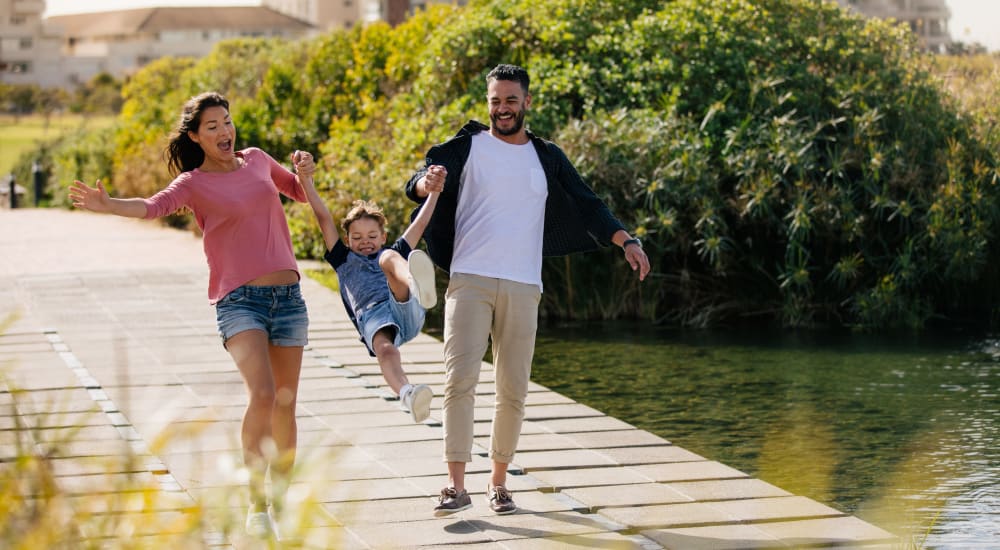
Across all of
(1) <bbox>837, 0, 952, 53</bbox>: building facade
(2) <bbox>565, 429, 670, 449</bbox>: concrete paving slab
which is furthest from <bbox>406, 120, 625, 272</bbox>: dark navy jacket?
(1) <bbox>837, 0, 952, 53</bbox>: building facade

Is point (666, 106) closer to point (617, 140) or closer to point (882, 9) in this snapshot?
point (617, 140)

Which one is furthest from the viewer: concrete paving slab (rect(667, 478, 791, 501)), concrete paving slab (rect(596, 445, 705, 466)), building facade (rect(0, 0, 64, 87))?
building facade (rect(0, 0, 64, 87))

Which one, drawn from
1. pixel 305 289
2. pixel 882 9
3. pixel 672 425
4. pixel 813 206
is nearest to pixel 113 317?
pixel 305 289

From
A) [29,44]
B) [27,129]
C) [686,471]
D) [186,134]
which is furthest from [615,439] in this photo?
[29,44]

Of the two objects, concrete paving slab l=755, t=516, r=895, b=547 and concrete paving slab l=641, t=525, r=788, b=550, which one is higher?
concrete paving slab l=755, t=516, r=895, b=547

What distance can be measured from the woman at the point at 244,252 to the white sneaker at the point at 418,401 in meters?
0.51

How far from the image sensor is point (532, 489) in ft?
21.9

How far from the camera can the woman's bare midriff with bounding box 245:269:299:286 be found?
5.82m

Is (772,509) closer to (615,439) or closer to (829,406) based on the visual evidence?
(615,439)

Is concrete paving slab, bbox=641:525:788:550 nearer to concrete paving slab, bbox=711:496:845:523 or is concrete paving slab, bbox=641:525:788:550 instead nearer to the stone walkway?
the stone walkway

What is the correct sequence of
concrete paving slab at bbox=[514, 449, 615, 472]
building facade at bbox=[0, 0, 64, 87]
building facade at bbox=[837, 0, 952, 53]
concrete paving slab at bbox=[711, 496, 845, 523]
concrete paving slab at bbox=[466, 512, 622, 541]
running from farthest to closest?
building facade at bbox=[0, 0, 64, 87], building facade at bbox=[837, 0, 952, 53], concrete paving slab at bbox=[514, 449, 615, 472], concrete paving slab at bbox=[711, 496, 845, 523], concrete paving slab at bbox=[466, 512, 622, 541]

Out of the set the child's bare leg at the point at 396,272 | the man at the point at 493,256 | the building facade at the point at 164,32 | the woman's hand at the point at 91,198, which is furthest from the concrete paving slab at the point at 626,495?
the building facade at the point at 164,32

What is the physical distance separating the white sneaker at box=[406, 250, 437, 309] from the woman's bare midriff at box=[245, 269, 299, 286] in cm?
46

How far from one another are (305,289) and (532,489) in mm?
8468
